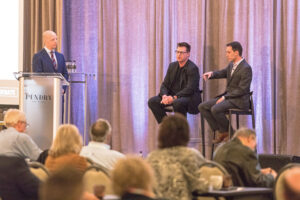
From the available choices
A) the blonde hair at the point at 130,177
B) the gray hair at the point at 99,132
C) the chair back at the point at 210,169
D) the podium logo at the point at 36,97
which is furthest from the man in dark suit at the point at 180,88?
the blonde hair at the point at 130,177

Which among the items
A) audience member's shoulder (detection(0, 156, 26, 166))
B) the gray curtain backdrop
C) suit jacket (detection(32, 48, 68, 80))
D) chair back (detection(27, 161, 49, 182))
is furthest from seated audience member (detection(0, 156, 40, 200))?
the gray curtain backdrop

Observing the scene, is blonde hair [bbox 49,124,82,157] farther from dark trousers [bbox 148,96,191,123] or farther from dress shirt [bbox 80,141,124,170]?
dark trousers [bbox 148,96,191,123]

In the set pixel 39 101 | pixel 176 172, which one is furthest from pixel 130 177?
pixel 39 101

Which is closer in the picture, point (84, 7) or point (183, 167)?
point (183, 167)

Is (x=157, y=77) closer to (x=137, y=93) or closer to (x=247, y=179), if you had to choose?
(x=137, y=93)

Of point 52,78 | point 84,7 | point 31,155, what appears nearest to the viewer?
point 31,155

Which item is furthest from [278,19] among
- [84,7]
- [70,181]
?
[70,181]

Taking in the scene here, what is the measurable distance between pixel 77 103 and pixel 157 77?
1373 mm

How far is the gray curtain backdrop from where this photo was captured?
23.7 feet

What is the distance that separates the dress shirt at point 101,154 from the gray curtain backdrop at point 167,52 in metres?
3.54

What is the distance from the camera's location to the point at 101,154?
4.13 metres

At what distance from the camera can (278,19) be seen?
286 inches

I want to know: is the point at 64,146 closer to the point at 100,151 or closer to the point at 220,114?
the point at 100,151

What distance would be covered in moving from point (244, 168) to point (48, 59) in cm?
382
